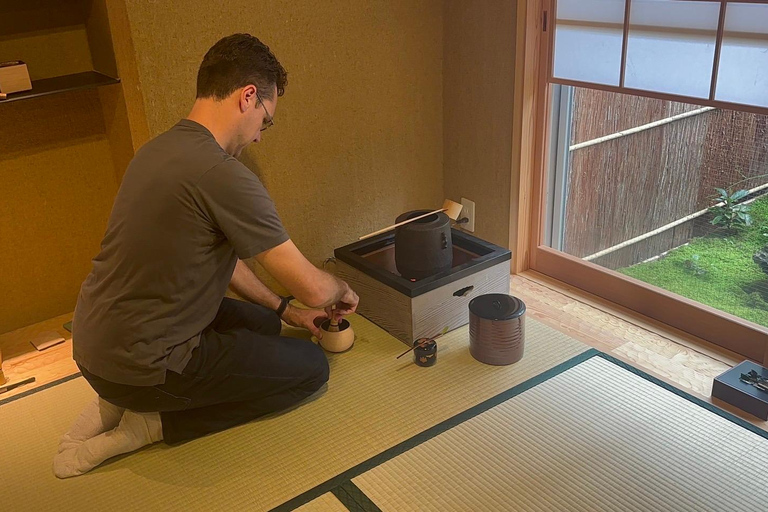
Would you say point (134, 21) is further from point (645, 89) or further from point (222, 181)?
point (645, 89)

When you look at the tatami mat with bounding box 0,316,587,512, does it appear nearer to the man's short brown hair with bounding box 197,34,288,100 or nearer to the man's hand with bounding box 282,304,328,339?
the man's hand with bounding box 282,304,328,339

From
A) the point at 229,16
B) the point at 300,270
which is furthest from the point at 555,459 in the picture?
the point at 229,16

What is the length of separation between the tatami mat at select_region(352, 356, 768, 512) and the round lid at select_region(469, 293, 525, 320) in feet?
0.88

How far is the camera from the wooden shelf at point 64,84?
7.68 ft

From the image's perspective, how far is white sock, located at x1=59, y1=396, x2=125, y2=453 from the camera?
2086 millimetres

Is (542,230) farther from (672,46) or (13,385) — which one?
(13,385)

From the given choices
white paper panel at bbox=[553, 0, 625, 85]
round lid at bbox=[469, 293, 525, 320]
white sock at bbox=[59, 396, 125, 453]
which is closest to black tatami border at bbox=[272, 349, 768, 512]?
round lid at bbox=[469, 293, 525, 320]

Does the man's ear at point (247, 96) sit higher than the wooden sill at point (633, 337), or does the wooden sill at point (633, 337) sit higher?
the man's ear at point (247, 96)

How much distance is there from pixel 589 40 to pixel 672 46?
1.15 feet

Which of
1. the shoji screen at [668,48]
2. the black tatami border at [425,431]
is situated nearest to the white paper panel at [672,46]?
the shoji screen at [668,48]

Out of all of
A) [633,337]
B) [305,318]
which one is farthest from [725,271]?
[305,318]

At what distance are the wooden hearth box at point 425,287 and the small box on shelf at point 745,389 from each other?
872 millimetres

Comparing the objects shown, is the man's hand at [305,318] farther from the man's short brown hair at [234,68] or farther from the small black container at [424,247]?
the man's short brown hair at [234,68]

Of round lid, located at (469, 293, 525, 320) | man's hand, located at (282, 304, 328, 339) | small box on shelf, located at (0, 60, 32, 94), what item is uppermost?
small box on shelf, located at (0, 60, 32, 94)
